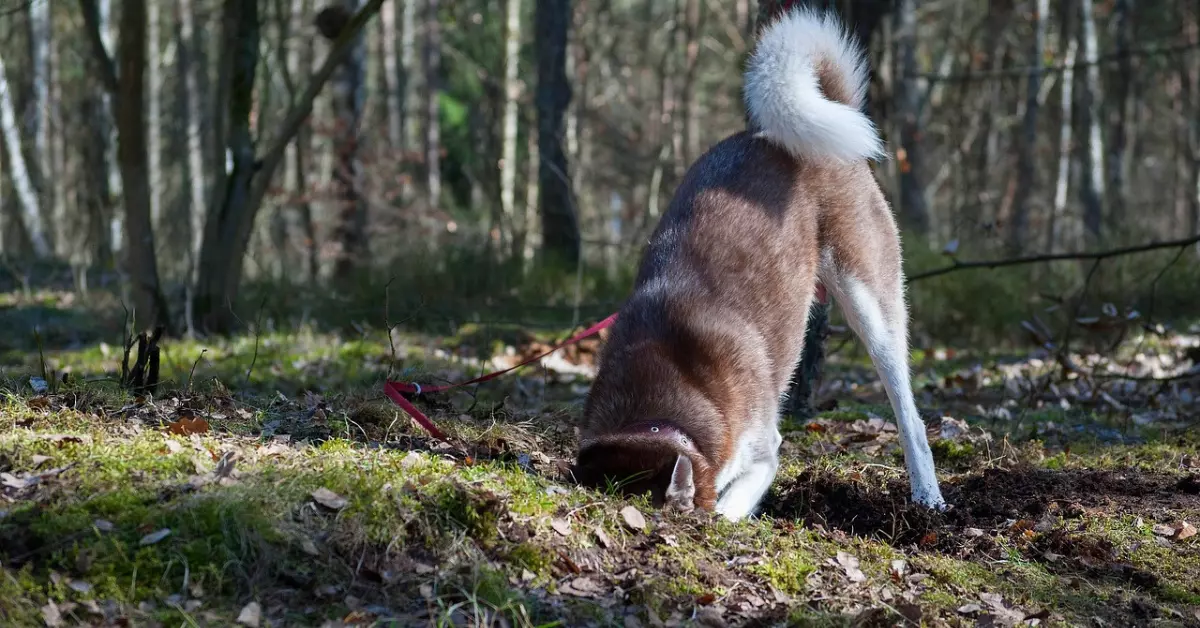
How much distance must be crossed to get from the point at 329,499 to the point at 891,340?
293 centimetres

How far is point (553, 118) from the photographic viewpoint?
13.9 meters

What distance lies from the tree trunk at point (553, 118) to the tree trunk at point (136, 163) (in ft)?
17.5

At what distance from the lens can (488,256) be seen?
12.2 m

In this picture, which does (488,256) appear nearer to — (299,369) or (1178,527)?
(299,369)

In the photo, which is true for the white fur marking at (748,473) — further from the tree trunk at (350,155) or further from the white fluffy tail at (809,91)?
the tree trunk at (350,155)

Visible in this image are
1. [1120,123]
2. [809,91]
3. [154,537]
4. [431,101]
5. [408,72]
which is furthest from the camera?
[408,72]

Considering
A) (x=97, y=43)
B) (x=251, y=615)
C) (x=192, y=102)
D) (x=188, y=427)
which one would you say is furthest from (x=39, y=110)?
(x=251, y=615)

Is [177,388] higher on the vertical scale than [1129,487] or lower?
higher

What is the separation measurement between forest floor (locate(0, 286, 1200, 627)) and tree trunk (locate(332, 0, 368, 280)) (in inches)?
434

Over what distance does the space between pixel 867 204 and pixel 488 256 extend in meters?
7.35

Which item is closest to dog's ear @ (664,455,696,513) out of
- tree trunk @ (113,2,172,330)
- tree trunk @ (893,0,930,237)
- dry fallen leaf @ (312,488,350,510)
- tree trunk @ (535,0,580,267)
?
dry fallen leaf @ (312,488,350,510)

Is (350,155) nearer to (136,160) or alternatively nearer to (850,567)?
(136,160)

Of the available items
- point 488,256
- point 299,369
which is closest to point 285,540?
point 299,369

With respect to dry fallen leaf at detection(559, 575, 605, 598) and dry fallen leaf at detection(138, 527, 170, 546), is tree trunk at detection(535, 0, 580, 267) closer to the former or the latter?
dry fallen leaf at detection(559, 575, 605, 598)
